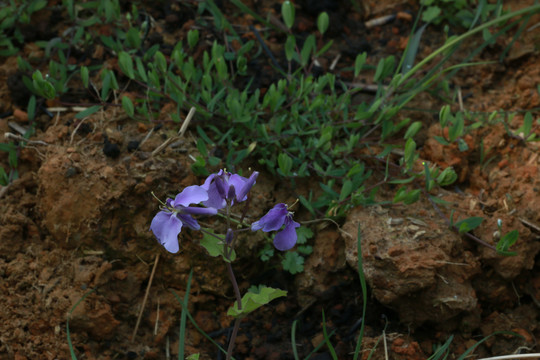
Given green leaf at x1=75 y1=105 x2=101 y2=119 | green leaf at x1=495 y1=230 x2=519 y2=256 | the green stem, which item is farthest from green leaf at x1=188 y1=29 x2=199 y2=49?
green leaf at x1=495 y1=230 x2=519 y2=256

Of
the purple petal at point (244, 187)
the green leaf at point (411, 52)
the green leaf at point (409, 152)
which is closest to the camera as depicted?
the purple petal at point (244, 187)

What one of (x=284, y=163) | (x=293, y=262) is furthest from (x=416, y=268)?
(x=284, y=163)

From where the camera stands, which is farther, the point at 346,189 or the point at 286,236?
the point at 346,189

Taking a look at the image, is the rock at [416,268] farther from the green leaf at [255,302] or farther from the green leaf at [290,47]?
the green leaf at [290,47]

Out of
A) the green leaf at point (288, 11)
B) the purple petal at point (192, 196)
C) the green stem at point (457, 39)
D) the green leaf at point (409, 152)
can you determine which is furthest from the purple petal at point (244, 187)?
the green leaf at point (288, 11)

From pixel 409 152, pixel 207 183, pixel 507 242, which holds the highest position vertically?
pixel 207 183

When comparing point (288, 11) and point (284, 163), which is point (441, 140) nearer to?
point (284, 163)

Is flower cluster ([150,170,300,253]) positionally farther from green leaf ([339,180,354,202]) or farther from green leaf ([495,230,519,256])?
Answer: green leaf ([495,230,519,256])

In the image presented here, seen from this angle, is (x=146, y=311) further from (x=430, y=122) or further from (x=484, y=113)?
(x=484, y=113)
